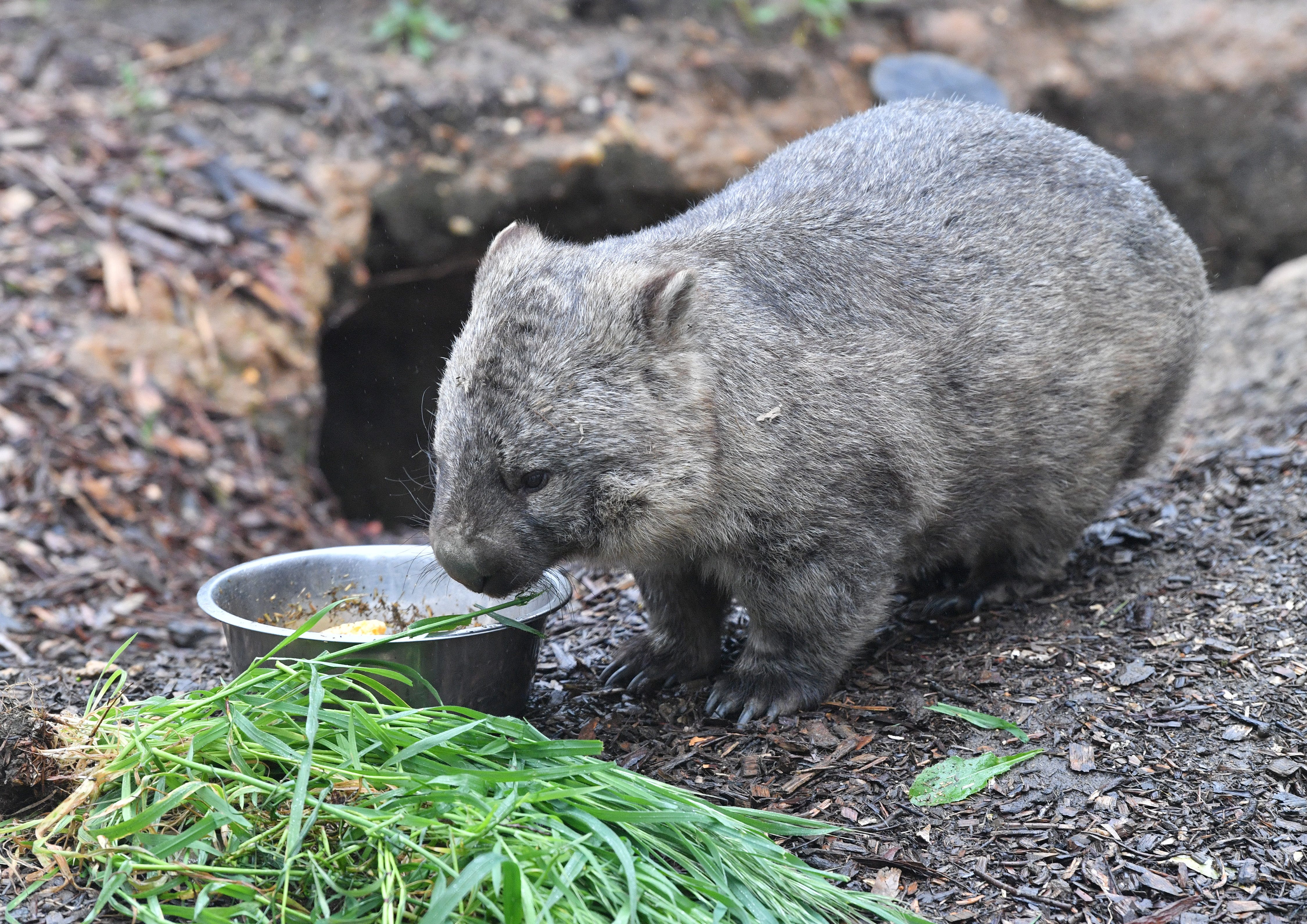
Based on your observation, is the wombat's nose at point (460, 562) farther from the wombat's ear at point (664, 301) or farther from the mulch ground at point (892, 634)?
the wombat's ear at point (664, 301)

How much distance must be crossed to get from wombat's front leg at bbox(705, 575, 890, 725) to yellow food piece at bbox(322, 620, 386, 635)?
3.47 feet

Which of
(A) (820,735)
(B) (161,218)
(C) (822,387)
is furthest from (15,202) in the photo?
(A) (820,735)

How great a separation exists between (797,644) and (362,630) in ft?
4.42

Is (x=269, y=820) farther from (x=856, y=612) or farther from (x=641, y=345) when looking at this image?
(x=856, y=612)

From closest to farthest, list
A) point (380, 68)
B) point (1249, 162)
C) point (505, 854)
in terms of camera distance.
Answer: point (505, 854)
point (380, 68)
point (1249, 162)

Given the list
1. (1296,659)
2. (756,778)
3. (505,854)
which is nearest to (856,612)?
(756,778)

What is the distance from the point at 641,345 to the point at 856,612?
1.11m

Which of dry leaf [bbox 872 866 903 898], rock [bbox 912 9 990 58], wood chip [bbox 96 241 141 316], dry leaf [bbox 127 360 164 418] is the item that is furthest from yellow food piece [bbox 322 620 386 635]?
rock [bbox 912 9 990 58]

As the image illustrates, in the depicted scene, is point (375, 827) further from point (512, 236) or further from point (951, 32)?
point (951, 32)

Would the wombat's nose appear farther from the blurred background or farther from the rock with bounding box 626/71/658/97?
the rock with bounding box 626/71/658/97

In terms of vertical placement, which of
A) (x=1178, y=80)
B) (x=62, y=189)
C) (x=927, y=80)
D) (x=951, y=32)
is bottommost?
(x=62, y=189)

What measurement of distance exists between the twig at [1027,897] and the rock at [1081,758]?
20.3 inches

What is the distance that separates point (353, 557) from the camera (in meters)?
4.09

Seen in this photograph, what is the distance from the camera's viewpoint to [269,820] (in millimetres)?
2732
